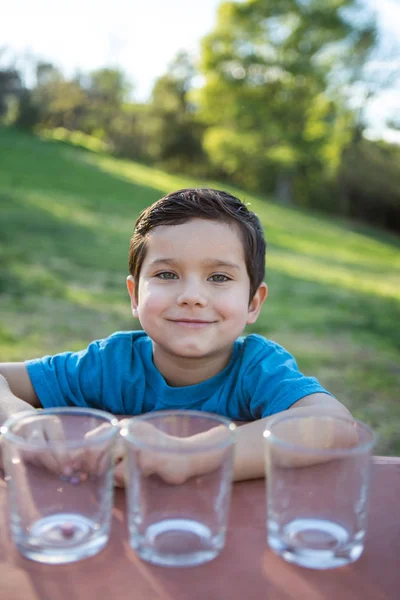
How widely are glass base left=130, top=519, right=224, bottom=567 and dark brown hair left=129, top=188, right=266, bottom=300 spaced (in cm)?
90

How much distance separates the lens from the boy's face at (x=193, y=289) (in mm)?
1557

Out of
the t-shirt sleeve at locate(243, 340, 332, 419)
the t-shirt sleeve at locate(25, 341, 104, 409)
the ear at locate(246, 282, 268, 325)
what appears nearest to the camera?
the t-shirt sleeve at locate(243, 340, 332, 419)

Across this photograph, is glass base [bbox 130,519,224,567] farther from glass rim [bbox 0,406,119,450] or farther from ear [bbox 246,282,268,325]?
ear [bbox 246,282,268,325]

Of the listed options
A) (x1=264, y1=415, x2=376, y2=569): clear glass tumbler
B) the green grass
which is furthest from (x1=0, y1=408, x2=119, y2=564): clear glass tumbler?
the green grass

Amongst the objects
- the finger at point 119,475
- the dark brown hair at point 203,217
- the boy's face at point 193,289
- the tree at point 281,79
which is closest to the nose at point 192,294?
the boy's face at point 193,289

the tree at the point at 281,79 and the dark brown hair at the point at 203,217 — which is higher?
the tree at the point at 281,79

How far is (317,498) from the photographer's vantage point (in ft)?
2.99

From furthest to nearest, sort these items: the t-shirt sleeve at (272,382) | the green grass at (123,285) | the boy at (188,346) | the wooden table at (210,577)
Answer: the green grass at (123,285)
the boy at (188,346)
the t-shirt sleeve at (272,382)
the wooden table at (210,577)

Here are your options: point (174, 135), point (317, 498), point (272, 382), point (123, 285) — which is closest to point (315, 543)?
point (317, 498)

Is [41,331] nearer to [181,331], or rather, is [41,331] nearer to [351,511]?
[181,331]

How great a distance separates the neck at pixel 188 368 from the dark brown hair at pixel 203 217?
0.72 ft

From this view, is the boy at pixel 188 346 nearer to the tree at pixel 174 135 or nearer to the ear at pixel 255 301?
the ear at pixel 255 301

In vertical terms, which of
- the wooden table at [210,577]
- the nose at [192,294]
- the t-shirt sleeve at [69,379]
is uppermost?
the nose at [192,294]

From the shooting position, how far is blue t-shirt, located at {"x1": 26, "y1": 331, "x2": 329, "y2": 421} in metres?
1.64
